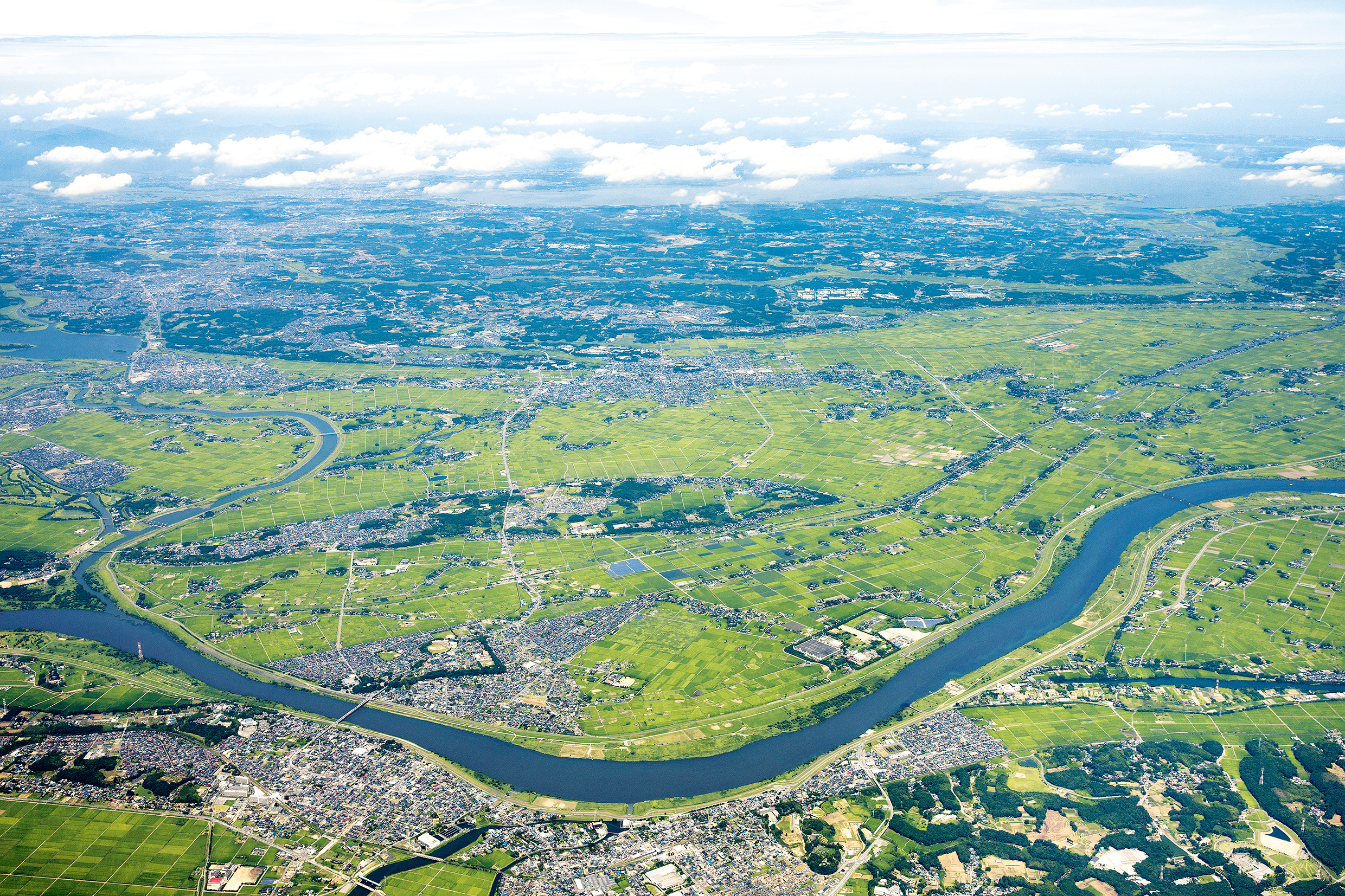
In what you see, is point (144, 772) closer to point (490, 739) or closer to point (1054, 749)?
point (490, 739)

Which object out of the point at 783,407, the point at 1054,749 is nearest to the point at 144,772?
the point at 1054,749

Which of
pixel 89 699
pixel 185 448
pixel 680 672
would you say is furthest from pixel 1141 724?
pixel 185 448

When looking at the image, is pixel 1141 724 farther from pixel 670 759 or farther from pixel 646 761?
pixel 646 761

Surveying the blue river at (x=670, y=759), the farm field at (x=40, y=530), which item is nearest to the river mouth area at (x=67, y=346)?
the farm field at (x=40, y=530)

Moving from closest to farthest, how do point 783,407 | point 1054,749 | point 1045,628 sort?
point 1054,749 → point 1045,628 → point 783,407

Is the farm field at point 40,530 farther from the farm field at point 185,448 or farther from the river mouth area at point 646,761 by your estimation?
the farm field at point 185,448

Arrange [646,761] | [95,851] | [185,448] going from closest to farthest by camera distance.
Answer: [95,851]
[646,761]
[185,448]
